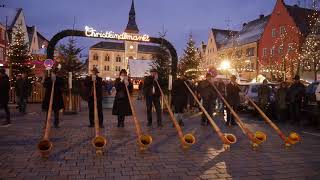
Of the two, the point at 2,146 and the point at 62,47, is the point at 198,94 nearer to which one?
the point at 2,146

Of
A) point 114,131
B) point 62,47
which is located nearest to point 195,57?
point 62,47

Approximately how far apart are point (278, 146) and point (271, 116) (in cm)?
830

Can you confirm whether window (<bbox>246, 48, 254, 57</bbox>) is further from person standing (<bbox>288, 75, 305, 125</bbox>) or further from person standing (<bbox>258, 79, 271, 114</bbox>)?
person standing (<bbox>288, 75, 305, 125</bbox>)

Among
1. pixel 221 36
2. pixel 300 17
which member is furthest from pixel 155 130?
pixel 221 36

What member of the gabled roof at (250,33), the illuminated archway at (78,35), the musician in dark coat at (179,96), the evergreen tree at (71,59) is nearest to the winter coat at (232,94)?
the musician in dark coat at (179,96)

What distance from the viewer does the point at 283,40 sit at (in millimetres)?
37531

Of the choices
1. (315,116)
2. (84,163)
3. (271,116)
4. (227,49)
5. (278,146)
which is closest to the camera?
(84,163)

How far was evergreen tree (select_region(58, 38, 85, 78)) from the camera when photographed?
22531 mm

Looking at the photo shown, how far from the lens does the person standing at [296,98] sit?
49.3 ft

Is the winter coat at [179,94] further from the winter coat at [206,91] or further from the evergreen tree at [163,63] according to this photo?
the evergreen tree at [163,63]

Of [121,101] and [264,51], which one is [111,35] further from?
[264,51]

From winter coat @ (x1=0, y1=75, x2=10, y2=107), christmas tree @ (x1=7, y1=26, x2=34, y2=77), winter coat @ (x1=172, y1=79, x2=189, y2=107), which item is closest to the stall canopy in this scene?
christmas tree @ (x1=7, y1=26, x2=34, y2=77)

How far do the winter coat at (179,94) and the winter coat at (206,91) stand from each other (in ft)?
2.74

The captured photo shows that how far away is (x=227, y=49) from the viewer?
57.7m
